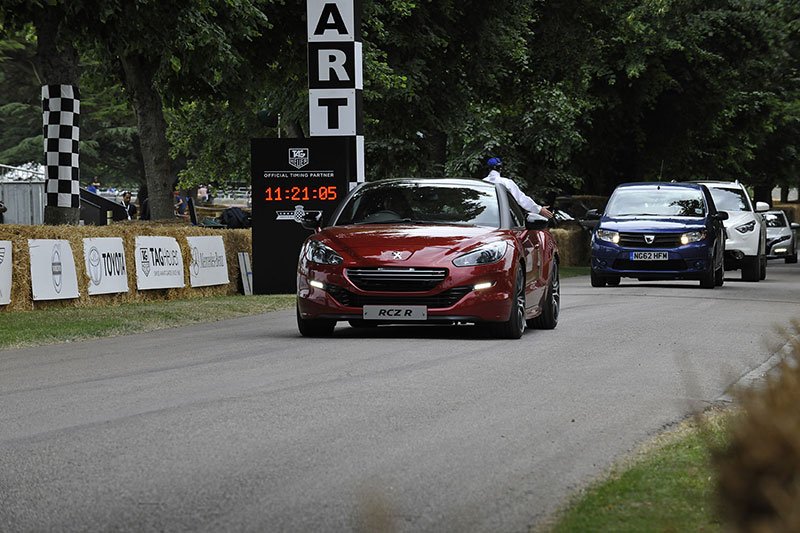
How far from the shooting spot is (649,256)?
24906mm

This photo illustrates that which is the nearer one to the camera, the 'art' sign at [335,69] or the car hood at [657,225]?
the 'art' sign at [335,69]

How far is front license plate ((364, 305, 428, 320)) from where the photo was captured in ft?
42.9

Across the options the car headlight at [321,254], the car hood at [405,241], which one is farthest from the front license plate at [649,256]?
the car headlight at [321,254]

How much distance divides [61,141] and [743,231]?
1379cm

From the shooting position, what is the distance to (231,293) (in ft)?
82.9

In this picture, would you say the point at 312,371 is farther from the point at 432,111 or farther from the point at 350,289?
the point at 432,111

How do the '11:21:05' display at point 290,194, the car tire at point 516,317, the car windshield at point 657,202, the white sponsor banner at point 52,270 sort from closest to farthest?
the car tire at point 516,317 < the white sponsor banner at point 52,270 < the '11:21:05' display at point 290,194 < the car windshield at point 657,202

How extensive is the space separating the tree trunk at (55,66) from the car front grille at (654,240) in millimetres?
9038

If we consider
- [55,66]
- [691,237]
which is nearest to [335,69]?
[55,66]

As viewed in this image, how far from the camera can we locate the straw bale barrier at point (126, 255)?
18.4 metres

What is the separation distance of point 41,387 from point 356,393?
2.26 metres

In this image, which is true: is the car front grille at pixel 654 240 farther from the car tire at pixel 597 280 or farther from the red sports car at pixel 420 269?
the red sports car at pixel 420 269

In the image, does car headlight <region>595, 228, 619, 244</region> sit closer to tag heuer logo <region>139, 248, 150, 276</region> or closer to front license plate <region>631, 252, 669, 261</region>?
front license plate <region>631, 252, 669, 261</region>

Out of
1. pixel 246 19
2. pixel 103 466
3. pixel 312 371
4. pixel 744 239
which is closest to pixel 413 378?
pixel 312 371
